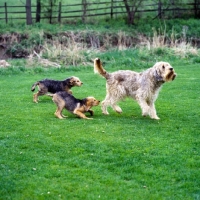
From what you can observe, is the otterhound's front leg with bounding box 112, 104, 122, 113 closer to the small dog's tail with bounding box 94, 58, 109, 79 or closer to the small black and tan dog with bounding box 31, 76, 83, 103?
the small dog's tail with bounding box 94, 58, 109, 79

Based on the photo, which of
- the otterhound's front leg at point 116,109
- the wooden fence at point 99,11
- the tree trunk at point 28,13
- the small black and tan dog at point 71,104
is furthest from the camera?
the wooden fence at point 99,11

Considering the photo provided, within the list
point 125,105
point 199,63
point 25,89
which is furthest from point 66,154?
point 199,63

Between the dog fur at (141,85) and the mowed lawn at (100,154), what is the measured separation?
1.16 feet

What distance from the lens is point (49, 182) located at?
24.7ft

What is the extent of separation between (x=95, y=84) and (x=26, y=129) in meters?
7.02

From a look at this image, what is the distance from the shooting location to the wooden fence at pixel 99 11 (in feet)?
117

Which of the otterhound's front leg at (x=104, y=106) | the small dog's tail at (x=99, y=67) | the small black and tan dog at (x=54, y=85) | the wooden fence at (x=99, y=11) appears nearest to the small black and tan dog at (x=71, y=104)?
the otterhound's front leg at (x=104, y=106)

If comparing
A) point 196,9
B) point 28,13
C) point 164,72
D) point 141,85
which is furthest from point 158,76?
point 196,9

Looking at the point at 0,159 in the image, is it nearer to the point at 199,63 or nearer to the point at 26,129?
the point at 26,129

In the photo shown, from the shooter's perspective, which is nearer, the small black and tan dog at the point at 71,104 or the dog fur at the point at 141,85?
the dog fur at the point at 141,85

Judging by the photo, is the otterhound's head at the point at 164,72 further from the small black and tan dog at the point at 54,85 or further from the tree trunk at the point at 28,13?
the tree trunk at the point at 28,13

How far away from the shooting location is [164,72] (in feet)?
36.1

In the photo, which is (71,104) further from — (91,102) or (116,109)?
(116,109)

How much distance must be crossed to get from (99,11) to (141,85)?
28.2 m
